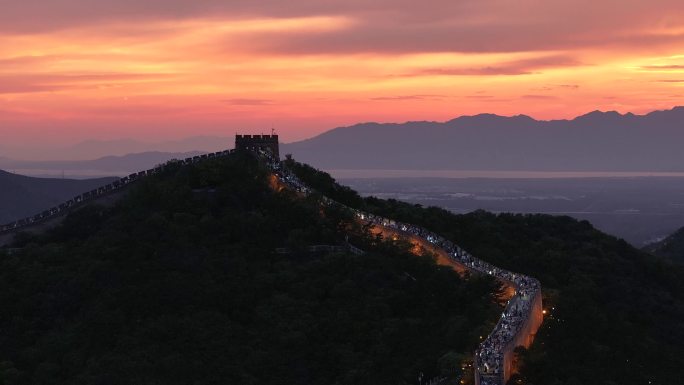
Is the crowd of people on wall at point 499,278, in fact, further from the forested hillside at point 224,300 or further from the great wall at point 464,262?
the forested hillside at point 224,300

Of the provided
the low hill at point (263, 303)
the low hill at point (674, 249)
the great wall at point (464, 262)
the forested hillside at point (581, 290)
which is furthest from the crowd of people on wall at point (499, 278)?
the low hill at point (674, 249)

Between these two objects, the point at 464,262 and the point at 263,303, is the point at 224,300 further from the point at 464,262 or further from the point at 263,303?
the point at 464,262

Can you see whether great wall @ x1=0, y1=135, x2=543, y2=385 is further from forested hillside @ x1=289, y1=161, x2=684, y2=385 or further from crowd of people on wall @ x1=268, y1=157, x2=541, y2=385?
forested hillside @ x1=289, y1=161, x2=684, y2=385

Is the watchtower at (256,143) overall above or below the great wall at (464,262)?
above

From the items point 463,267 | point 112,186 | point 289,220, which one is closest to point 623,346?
point 463,267

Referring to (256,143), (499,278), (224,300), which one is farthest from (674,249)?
(224,300)

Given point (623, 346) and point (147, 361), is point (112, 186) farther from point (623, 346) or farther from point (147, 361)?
point (623, 346)
